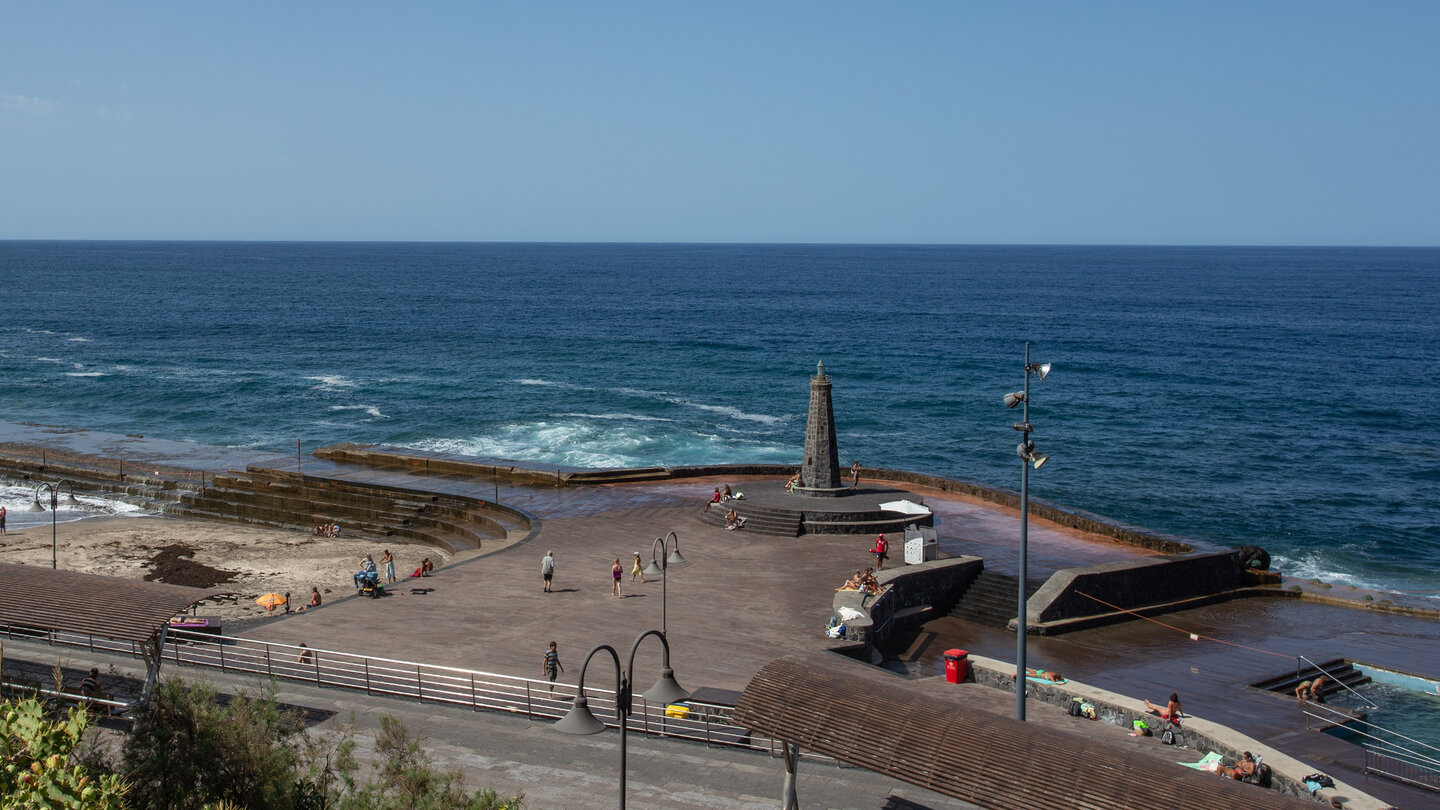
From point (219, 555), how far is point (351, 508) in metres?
4.55

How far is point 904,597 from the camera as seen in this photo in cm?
2609

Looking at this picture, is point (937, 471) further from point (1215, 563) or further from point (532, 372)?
point (532, 372)

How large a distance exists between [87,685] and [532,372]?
61616 mm

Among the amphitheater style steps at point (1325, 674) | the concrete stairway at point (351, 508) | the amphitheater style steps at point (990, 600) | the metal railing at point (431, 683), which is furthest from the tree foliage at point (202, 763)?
the concrete stairway at point (351, 508)

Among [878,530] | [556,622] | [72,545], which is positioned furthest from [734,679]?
[72,545]

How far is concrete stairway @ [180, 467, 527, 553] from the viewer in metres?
33.9

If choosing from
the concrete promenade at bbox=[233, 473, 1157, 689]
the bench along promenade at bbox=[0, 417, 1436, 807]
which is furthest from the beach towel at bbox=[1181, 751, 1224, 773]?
the concrete promenade at bbox=[233, 473, 1157, 689]

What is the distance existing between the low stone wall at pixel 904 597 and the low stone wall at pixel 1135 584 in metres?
1.99

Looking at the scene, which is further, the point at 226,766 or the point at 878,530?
the point at 878,530

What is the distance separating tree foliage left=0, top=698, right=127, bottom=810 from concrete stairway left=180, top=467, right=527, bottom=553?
22.0 m

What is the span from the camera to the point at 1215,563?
2931 cm

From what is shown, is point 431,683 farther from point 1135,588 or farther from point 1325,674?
point 1325,674

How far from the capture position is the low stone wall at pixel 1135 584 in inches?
1033

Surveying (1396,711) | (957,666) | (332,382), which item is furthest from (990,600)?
(332,382)
